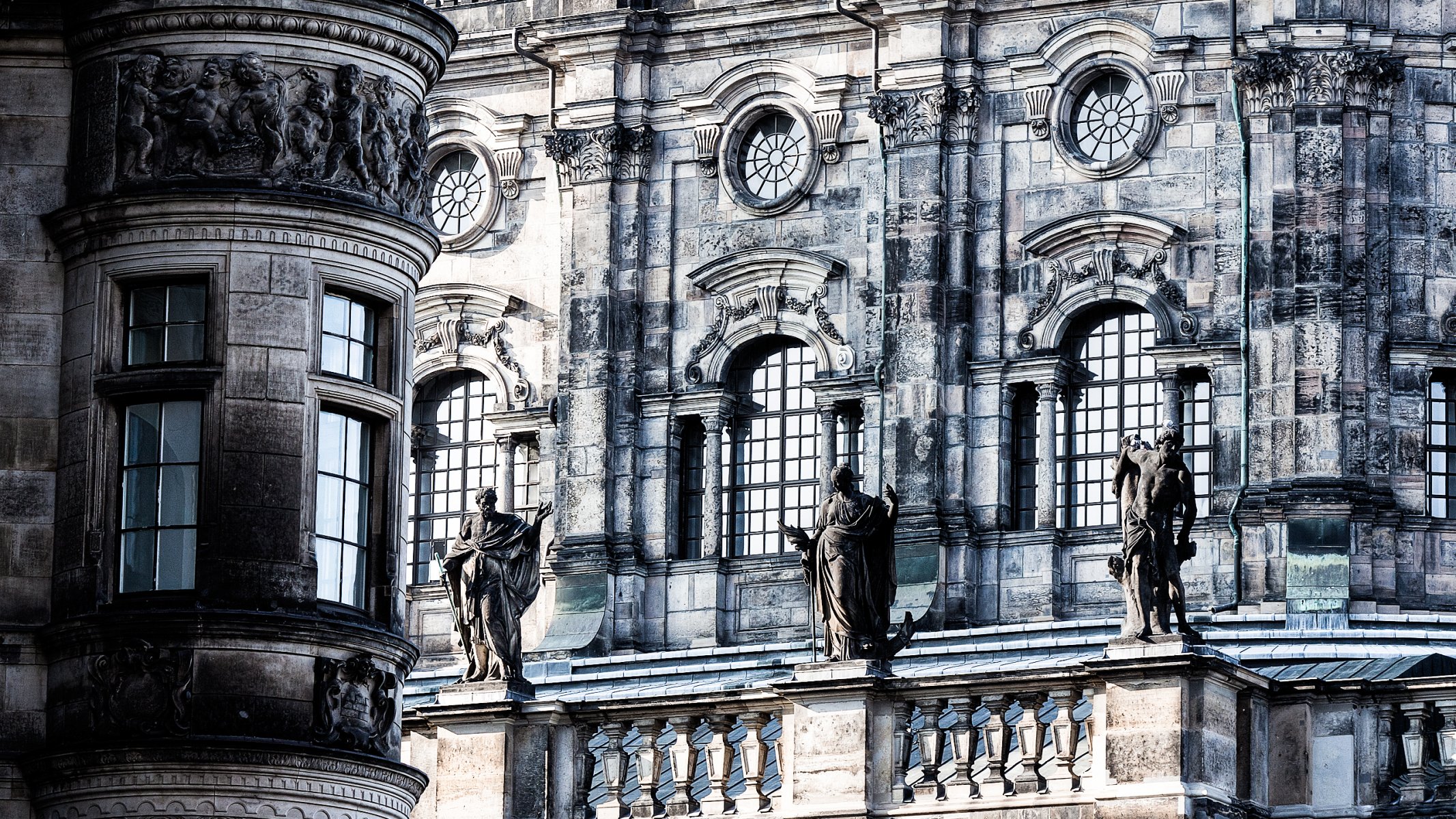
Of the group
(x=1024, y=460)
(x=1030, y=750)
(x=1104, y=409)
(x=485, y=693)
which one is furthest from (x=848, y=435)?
(x=1030, y=750)

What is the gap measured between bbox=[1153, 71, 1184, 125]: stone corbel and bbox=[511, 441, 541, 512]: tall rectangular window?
911cm

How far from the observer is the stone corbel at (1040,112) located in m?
50.9

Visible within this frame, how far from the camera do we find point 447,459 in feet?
177

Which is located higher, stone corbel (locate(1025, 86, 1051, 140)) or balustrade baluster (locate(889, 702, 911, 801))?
stone corbel (locate(1025, 86, 1051, 140))

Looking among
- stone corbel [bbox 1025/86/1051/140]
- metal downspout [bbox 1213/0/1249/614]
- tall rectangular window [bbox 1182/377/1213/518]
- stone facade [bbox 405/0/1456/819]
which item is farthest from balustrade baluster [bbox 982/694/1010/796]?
stone corbel [bbox 1025/86/1051/140]

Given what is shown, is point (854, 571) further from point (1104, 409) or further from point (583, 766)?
point (1104, 409)

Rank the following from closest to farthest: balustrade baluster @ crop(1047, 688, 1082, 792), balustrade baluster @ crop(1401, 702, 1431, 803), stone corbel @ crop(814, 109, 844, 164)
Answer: balustrade baluster @ crop(1047, 688, 1082, 792) < balustrade baluster @ crop(1401, 702, 1431, 803) < stone corbel @ crop(814, 109, 844, 164)

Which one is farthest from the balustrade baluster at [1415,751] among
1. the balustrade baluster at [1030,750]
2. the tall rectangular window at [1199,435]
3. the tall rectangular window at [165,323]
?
the tall rectangular window at [165,323]

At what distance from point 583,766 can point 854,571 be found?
141 inches

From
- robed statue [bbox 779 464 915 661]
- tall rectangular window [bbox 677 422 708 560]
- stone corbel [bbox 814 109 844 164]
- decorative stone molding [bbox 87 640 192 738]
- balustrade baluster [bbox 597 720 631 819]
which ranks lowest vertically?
balustrade baluster [bbox 597 720 631 819]

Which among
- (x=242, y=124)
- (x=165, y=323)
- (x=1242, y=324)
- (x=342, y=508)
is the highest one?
(x=1242, y=324)

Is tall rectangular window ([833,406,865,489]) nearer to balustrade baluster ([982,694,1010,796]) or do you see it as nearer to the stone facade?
the stone facade

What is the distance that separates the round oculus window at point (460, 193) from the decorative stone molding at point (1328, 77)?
35.4ft

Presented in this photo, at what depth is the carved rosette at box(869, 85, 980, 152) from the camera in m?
51.0
